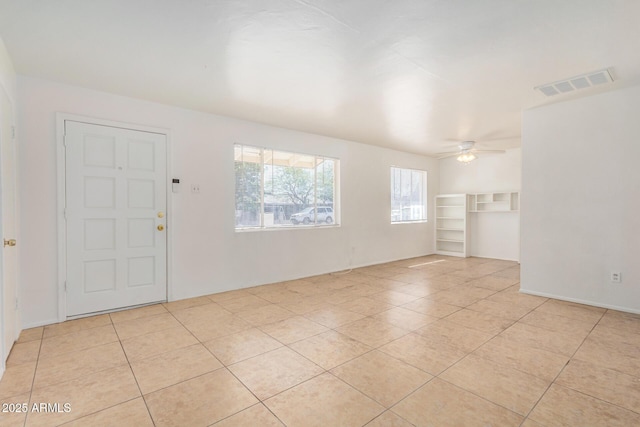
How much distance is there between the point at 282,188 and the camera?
16.9 feet

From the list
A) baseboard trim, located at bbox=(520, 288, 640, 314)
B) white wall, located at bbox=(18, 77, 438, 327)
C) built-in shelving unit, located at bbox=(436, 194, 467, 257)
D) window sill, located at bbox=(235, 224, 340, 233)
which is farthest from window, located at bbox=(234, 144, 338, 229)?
built-in shelving unit, located at bbox=(436, 194, 467, 257)

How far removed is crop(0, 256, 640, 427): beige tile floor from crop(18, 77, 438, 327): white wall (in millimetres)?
567

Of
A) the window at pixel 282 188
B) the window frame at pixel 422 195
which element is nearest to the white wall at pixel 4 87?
the window at pixel 282 188

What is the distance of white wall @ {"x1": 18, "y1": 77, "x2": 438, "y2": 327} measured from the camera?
3162 mm

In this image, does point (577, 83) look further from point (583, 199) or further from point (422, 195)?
point (422, 195)

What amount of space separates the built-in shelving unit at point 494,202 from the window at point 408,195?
1.14 m

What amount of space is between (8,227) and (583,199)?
6163 mm

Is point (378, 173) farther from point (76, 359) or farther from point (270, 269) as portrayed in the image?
point (76, 359)

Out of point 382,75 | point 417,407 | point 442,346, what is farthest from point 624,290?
point 382,75

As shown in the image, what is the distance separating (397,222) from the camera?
23.6 ft

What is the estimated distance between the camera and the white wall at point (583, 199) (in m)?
3.53

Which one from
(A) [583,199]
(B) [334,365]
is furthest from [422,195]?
(B) [334,365]

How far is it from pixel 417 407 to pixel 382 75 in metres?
2.88

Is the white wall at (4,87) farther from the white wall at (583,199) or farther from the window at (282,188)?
the white wall at (583,199)
